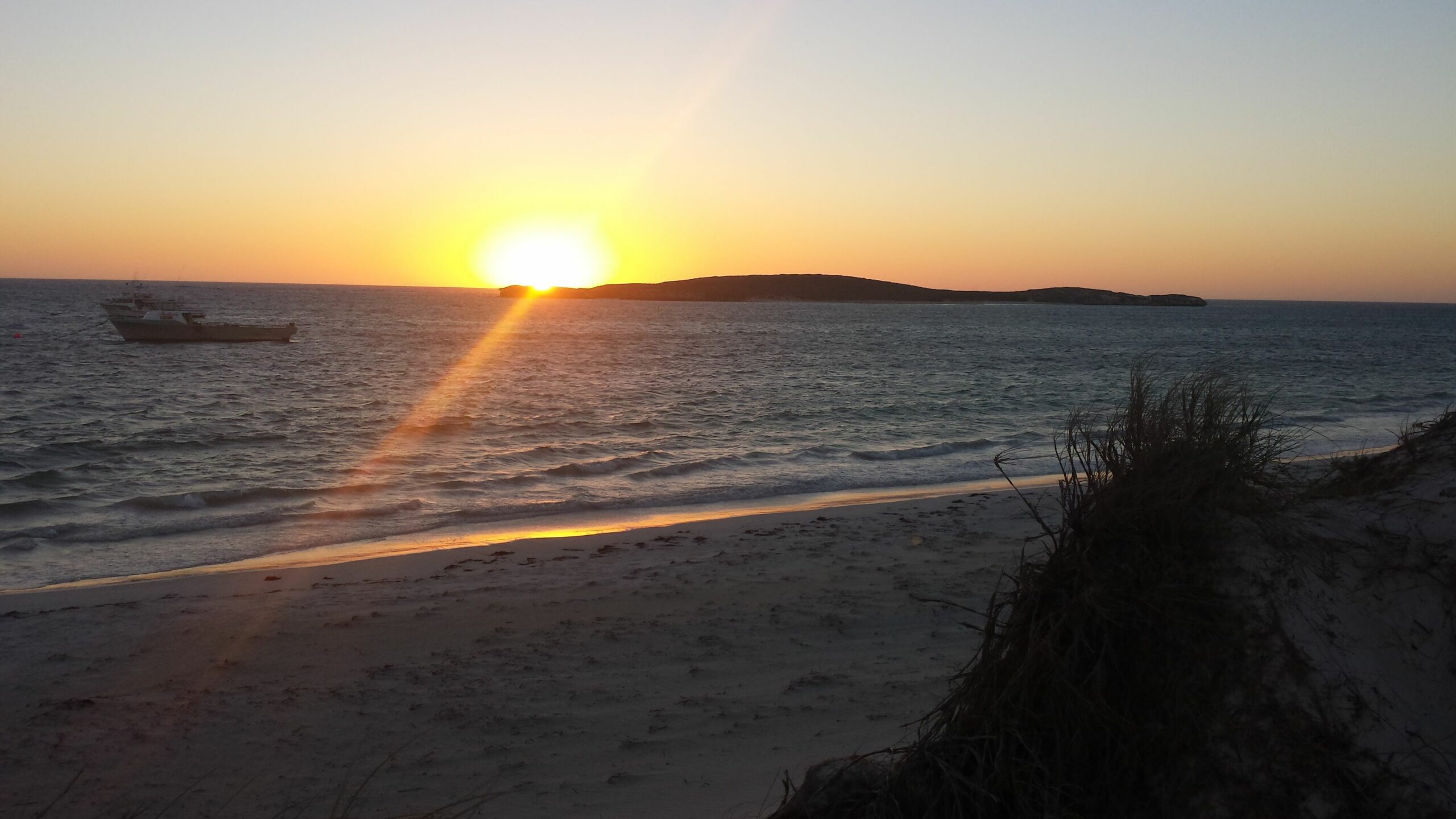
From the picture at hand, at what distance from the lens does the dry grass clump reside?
10.7ft

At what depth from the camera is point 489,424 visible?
2333cm

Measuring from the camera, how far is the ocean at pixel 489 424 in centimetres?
1327

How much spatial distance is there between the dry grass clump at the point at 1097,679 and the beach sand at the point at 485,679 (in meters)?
1.49

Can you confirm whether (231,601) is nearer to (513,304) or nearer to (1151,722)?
(1151,722)

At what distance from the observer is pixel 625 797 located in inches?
193

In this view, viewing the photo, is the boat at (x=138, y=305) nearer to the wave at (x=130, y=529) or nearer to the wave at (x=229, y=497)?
the wave at (x=229, y=497)

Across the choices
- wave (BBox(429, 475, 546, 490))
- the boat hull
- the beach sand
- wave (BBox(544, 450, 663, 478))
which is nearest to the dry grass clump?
the beach sand

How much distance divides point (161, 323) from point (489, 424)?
35311mm

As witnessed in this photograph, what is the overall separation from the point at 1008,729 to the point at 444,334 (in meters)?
73.7

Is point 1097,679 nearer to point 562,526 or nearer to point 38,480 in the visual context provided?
point 562,526

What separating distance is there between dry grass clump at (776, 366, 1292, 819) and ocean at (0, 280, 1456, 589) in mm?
3028

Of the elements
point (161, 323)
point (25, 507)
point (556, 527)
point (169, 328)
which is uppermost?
point (161, 323)

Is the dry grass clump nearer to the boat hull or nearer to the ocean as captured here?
the ocean

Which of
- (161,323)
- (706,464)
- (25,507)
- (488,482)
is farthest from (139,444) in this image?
(161,323)
